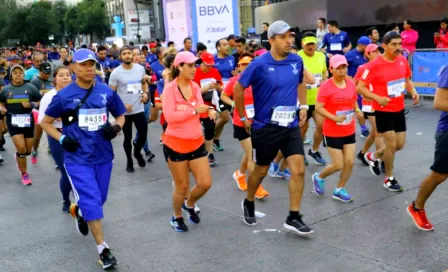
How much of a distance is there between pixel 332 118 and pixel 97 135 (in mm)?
2713

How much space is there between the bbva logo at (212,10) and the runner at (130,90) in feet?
22.4

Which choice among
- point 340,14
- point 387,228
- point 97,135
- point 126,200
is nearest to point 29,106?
point 126,200

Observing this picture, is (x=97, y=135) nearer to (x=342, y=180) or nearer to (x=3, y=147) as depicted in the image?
(x=342, y=180)

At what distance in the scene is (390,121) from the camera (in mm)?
6922

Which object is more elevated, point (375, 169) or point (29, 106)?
point (29, 106)

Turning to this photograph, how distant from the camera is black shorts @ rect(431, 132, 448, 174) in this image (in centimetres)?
514

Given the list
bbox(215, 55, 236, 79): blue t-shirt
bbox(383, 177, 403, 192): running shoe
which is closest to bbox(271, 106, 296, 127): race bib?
bbox(383, 177, 403, 192): running shoe

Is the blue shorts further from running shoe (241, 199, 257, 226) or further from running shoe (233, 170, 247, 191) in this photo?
running shoe (233, 170, 247, 191)

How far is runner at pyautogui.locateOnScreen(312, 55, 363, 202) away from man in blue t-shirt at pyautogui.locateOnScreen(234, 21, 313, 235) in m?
1.05

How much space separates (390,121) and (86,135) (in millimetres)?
3750

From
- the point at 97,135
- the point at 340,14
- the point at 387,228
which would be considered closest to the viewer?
the point at 97,135

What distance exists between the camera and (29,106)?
28.8 ft

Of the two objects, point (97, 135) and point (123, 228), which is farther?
point (123, 228)

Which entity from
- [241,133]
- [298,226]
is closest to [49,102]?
[241,133]
